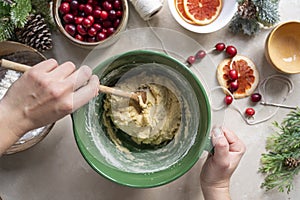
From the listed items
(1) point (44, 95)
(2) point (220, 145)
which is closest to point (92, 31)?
(1) point (44, 95)

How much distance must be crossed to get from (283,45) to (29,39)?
2.56ft

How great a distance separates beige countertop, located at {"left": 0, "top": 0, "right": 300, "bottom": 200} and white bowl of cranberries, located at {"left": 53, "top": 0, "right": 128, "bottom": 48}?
0.08 metres

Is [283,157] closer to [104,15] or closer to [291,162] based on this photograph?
[291,162]

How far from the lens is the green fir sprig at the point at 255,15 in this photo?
1.58 metres

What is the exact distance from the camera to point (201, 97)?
1.45 meters

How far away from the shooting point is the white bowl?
1599 mm

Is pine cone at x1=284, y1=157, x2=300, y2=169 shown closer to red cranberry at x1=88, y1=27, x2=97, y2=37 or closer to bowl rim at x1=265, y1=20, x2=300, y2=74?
bowl rim at x1=265, y1=20, x2=300, y2=74

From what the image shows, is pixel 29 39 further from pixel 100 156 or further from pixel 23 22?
pixel 100 156

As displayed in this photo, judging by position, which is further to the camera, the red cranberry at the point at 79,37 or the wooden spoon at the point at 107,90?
the red cranberry at the point at 79,37

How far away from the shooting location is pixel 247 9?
5.23ft

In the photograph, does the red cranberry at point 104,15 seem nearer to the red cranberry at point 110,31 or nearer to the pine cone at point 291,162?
the red cranberry at point 110,31


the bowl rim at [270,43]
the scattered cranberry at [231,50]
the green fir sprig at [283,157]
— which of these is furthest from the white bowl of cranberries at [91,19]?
the green fir sprig at [283,157]

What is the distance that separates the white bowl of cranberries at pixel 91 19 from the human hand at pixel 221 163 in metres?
0.44

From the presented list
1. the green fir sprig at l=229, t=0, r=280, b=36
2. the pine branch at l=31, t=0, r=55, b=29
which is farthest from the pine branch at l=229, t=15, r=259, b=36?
the pine branch at l=31, t=0, r=55, b=29
